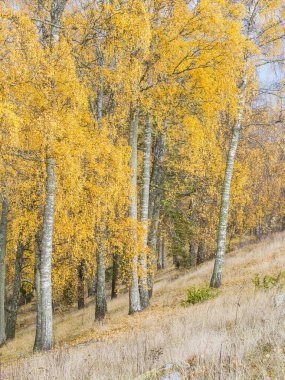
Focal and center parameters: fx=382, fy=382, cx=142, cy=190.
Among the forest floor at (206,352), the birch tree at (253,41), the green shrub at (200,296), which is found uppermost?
the birch tree at (253,41)

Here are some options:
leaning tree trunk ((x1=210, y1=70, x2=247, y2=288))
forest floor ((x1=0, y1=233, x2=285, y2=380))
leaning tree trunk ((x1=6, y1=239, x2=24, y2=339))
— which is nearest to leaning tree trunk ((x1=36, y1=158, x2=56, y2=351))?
forest floor ((x1=0, y1=233, x2=285, y2=380))

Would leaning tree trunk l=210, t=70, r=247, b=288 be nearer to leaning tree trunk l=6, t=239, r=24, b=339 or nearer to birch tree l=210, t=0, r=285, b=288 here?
birch tree l=210, t=0, r=285, b=288

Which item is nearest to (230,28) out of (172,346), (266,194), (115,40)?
(115,40)

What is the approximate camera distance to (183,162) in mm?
14898

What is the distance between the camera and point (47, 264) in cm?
894

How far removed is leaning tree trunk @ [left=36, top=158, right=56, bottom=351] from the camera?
8.94 m

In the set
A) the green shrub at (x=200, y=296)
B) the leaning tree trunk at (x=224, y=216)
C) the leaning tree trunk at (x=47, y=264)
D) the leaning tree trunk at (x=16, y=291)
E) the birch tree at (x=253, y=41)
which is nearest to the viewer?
the leaning tree trunk at (x=47, y=264)

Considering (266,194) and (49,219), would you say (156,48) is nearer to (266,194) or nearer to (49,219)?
(49,219)

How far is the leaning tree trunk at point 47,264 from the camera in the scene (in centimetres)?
894

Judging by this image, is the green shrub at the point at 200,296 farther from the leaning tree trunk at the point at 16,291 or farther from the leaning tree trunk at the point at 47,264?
the leaning tree trunk at the point at 16,291

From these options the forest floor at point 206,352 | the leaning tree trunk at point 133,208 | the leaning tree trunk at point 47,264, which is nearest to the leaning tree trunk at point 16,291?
the leaning tree trunk at point 133,208

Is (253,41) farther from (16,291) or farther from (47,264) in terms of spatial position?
(16,291)

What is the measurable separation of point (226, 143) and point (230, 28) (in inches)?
389

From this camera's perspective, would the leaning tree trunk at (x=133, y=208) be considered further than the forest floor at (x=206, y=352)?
Yes
